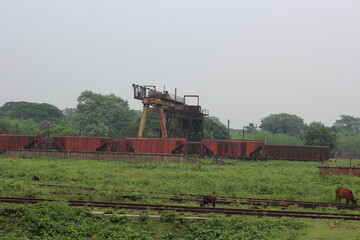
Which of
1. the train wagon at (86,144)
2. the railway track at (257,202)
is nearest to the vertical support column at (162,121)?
the train wagon at (86,144)

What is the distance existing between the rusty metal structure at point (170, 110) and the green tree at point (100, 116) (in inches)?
1117

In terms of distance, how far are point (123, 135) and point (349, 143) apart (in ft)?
164

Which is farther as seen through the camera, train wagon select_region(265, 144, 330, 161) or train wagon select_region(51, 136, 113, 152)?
train wagon select_region(265, 144, 330, 161)

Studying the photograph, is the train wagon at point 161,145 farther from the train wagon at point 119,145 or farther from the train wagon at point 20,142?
the train wagon at point 20,142

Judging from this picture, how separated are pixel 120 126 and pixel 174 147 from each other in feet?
172

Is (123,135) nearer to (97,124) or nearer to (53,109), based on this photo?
(97,124)

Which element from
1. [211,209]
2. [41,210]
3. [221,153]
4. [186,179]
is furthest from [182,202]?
[221,153]

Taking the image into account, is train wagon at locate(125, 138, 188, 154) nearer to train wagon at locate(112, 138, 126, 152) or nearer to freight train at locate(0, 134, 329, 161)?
freight train at locate(0, 134, 329, 161)

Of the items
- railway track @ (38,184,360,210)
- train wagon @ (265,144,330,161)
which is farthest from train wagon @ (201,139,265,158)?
railway track @ (38,184,360,210)

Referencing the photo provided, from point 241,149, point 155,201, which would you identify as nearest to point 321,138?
point 241,149

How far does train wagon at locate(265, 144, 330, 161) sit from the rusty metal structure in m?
14.5

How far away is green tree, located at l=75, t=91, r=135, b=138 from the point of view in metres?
90.7

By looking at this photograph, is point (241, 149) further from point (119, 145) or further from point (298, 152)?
point (119, 145)

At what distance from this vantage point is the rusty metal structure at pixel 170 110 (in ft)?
181
